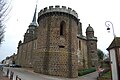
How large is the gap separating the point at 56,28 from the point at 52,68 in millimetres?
5915

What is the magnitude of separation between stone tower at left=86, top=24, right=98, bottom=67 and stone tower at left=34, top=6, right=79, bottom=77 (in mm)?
14072

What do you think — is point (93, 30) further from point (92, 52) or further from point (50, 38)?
point (50, 38)

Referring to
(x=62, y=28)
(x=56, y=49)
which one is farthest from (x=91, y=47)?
(x=56, y=49)

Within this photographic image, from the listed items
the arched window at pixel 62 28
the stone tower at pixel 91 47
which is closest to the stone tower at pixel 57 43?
the arched window at pixel 62 28

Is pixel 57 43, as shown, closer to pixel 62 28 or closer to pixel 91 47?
pixel 62 28

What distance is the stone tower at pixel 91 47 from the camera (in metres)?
32.6

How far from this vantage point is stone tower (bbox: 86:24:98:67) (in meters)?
32.6

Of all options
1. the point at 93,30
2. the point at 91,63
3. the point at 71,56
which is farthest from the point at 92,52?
the point at 71,56

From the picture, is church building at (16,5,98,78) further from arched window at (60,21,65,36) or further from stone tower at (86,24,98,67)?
stone tower at (86,24,98,67)

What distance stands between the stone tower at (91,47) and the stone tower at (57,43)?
1407 centimetres

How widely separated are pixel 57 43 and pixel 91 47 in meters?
17.0

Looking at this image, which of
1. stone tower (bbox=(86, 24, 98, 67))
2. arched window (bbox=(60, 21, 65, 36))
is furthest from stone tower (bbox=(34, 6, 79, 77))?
stone tower (bbox=(86, 24, 98, 67))

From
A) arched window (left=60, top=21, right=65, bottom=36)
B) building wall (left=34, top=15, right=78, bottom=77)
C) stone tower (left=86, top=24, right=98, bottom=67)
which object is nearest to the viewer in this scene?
building wall (left=34, top=15, right=78, bottom=77)

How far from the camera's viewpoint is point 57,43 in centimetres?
1898
